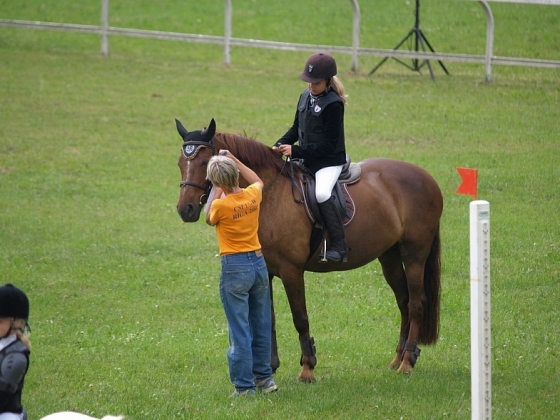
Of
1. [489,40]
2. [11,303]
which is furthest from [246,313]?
[489,40]

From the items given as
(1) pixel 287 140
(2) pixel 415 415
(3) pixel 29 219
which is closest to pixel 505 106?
(3) pixel 29 219

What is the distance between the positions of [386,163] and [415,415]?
2.89m

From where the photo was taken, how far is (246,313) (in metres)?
7.22

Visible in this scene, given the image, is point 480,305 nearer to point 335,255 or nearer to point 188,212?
point 335,255

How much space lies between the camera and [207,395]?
7582 millimetres

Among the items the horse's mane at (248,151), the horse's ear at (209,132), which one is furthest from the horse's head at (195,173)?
the horse's mane at (248,151)

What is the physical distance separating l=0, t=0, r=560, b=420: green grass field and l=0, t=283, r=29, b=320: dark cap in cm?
214

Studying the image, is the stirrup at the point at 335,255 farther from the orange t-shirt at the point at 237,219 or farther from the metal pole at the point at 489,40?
the metal pole at the point at 489,40

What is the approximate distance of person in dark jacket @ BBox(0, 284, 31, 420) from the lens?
5.13m

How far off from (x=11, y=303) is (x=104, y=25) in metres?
20.6

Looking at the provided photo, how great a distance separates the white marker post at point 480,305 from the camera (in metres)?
5.47

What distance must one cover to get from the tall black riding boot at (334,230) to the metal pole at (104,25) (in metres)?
18.1

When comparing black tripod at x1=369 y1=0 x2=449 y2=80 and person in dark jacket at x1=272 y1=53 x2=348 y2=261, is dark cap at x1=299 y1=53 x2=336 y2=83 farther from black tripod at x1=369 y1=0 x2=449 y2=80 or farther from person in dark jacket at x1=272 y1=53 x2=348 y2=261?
black tripod at x1=369 y1=0 x2=449 y2=80

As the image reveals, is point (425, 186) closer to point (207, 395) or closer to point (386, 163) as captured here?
point (386, 163)
